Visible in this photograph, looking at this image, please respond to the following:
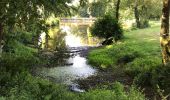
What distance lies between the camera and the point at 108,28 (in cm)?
3909

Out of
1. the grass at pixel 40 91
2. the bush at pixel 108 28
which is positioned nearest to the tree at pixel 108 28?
the bush at pixel 108 28

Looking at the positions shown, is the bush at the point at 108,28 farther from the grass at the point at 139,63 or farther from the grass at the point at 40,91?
the grass at the point at 40,91

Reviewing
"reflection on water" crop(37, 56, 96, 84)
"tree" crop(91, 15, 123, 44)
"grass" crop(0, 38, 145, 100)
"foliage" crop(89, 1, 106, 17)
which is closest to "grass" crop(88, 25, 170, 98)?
"reflection on water" crop(37, 56, 96, 84)

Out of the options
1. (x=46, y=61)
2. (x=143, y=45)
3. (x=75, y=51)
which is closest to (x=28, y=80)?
(x=46, y=61)

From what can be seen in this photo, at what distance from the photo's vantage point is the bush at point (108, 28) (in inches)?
1535

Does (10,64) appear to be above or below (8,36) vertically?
below

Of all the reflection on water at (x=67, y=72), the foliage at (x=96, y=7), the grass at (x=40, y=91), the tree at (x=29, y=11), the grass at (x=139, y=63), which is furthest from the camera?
the foliage at (x=96, y=7)

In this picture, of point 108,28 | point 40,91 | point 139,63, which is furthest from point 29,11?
point 108,28

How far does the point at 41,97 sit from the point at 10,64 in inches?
222

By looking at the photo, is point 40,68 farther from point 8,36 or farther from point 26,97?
point 26,97

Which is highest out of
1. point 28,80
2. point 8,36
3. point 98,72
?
point 8,36

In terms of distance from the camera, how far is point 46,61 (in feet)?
90.1

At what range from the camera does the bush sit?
1535 inches

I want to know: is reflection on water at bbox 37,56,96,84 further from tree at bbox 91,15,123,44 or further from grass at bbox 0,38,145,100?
tree at bbox 91,15,123,44
